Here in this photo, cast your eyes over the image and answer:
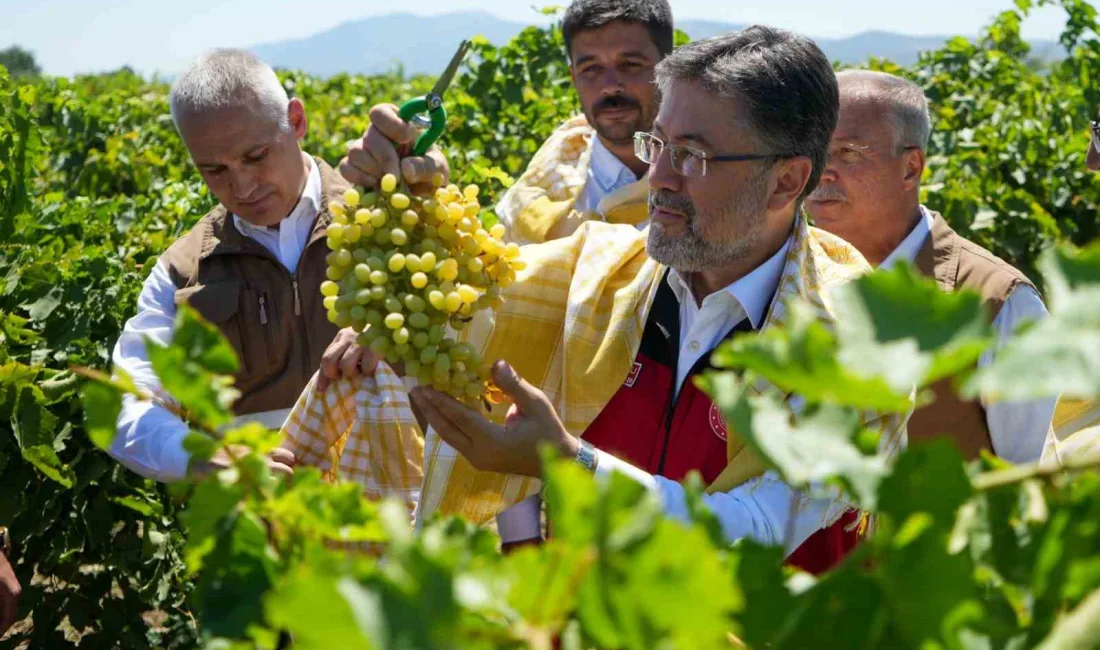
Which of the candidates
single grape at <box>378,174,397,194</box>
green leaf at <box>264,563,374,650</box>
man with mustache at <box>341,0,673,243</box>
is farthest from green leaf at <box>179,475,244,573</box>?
man with mustache at <box>341,0,673,243</box>

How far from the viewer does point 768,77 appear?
7.69ft

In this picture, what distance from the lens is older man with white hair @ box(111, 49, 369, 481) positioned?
2961 millimetres

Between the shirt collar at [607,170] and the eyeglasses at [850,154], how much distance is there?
0.79 meters

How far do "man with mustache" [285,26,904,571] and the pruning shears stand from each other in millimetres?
393

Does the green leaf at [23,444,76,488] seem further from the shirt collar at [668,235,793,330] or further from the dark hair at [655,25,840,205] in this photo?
the dark hair at [655,25,840,205]

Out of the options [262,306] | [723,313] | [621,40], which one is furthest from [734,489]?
[621,40]

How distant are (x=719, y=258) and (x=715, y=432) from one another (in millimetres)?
374

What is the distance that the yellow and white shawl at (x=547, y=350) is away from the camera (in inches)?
91.7

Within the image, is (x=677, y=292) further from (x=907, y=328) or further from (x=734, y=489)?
(x=907, y=328)

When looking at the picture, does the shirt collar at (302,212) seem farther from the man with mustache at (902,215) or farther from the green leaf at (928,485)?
the green leaf at (928,485)

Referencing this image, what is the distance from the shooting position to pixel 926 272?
3.05m

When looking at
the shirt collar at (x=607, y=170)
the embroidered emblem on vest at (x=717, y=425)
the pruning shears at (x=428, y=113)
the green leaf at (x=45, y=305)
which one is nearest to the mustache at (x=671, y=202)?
the embroidered emblem on vest at (x=717, y=425)

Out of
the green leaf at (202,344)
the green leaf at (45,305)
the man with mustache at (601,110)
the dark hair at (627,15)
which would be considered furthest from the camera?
the dark hair at (627,15)

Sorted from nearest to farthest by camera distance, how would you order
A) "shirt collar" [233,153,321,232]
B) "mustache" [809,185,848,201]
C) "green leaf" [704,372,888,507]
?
"green leaf" [704,372,888,507]
"shirt collar" [233,153,321,232]
"mustache" [809,185,848,201]
